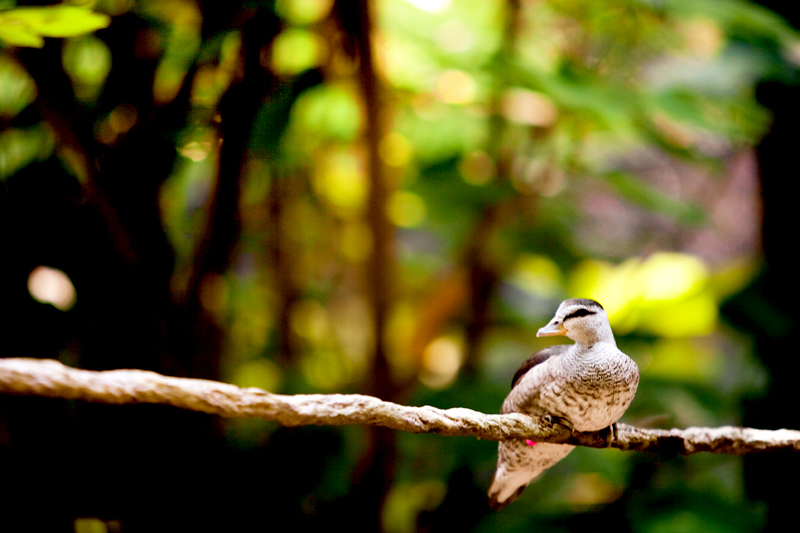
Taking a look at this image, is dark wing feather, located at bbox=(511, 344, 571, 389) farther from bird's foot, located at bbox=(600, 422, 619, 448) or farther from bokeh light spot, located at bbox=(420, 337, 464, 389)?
bokeh light spot, located at bbox=(420, 337, 464, 389)

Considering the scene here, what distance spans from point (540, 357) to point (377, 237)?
0.86m

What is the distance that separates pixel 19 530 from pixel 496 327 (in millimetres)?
1048

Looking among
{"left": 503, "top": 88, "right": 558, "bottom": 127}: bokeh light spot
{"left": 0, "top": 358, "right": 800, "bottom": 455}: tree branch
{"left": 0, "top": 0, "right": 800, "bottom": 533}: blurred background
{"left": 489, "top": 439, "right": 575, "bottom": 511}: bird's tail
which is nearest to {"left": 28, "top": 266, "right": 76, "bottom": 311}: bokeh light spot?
{"left": 0, "top": 0, "right": 800, "bottom": 533}: blurred background

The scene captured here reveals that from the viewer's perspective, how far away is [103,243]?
91 centimetres

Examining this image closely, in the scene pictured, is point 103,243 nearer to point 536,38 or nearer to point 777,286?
point 536,38

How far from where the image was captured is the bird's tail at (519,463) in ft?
1.47

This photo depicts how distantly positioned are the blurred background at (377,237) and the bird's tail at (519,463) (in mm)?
83

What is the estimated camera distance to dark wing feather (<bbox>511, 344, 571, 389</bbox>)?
44 centimetres

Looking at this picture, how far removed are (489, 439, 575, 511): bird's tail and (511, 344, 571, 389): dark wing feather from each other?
0.19 ft

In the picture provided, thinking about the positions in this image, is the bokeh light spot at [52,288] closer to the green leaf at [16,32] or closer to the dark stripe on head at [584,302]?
the green leaf at [16,32]

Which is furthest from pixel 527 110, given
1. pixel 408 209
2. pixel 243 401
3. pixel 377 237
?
pixel 243 401

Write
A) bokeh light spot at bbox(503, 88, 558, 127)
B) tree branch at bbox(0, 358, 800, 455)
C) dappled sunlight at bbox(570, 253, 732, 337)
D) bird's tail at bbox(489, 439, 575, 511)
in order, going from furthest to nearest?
bokeh light spot at bbox(503, 88, 558, 127)
dappled sunlight at bbox(570, 253, 732, 337)
bird's tail at bbox(489, 439, 575, 511)
tree branch at bbox(0, 358, 800, 455)

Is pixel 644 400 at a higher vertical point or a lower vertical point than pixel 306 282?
higher

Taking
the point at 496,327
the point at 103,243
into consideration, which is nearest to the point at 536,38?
the point at 496,327
